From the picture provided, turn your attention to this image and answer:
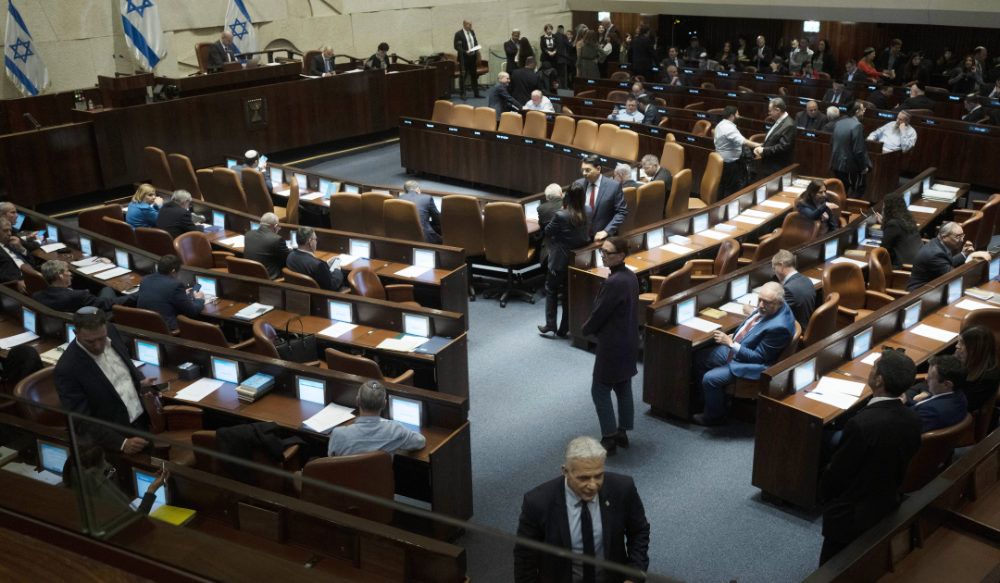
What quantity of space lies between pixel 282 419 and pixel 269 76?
9653 mm

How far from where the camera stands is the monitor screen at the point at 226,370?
17.7ft

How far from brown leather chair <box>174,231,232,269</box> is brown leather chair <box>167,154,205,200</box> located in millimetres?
2651

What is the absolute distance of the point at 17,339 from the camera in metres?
6.10

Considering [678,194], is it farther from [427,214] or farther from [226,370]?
[226,370]

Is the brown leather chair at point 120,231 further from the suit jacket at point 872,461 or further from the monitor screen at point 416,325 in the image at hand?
the suit jacket at point 872,461

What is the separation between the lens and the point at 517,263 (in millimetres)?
8234

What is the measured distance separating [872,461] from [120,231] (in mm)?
7134

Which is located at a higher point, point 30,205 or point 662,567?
point 30,205

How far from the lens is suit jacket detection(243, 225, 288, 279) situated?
23.8 ft

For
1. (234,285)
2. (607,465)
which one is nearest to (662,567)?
(607,465)

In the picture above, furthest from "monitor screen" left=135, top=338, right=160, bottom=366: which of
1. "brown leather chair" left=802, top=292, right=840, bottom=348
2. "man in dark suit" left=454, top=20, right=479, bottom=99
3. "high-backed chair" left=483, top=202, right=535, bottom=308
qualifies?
"man in dark suit" left=454, top=20, right=479, bottom=99

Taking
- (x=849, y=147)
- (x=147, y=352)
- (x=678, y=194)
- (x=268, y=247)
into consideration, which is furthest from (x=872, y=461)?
(x=849, y=147)

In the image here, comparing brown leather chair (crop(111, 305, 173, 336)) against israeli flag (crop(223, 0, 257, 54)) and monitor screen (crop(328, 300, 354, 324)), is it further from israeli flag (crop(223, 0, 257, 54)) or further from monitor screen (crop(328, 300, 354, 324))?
israeli flag (crop(223, 0, 257, 54))

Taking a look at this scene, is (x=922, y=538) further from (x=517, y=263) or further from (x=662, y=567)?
(x=517, y=263)
